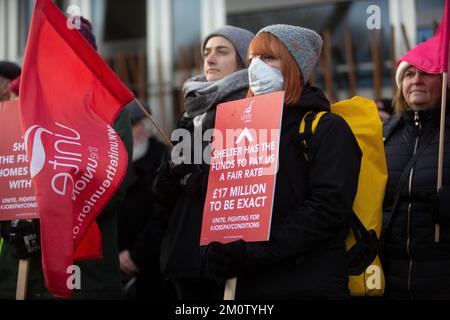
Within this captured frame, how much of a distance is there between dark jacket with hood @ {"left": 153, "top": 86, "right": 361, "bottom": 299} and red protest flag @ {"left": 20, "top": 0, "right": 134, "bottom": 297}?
0.84m

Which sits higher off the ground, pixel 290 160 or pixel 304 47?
pixel 304 47

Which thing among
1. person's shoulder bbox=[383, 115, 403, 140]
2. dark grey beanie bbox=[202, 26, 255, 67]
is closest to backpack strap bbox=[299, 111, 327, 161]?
person's shoulder bbox=[383, 115, 403, 140]

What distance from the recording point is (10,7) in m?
8.73

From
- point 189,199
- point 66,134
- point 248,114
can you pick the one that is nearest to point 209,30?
point 189,199

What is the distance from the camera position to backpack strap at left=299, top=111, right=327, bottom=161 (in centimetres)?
341

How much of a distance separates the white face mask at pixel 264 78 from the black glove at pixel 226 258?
0.74 m

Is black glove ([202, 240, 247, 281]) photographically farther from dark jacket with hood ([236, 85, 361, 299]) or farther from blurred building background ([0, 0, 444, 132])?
blurred building background ([0, 0, 444, 132])

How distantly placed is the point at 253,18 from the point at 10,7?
2997 mm

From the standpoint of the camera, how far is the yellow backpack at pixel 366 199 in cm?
342

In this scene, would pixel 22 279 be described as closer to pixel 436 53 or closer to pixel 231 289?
pixel 231 289
